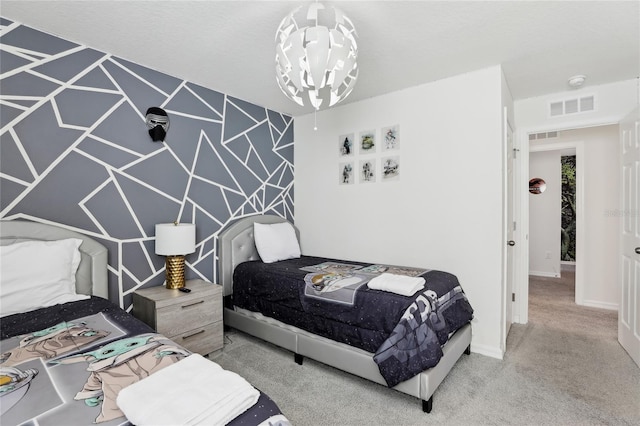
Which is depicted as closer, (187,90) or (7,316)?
(7,316)

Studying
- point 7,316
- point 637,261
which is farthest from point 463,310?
point 7,316

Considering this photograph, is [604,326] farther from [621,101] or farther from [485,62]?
[485,62]

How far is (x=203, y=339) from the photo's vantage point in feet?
8.58

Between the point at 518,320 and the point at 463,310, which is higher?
the point at 463,310

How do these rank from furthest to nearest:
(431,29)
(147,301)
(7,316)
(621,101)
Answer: (621,101)
(147,301)
(431,29)
(7,316)

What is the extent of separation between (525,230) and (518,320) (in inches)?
40.1

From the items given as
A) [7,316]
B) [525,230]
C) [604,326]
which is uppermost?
[525,230]

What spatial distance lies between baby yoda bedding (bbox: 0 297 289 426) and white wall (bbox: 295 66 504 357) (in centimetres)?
239

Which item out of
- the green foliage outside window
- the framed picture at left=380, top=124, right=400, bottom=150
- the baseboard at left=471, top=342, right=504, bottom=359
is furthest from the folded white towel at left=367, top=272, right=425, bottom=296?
the green foliage outside window

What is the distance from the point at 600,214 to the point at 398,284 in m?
3.56

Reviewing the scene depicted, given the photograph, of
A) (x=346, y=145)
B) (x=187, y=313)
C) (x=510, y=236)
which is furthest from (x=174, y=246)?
(x=510, y=236)

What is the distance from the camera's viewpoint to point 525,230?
355 centimetres

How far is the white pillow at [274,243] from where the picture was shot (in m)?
3.33

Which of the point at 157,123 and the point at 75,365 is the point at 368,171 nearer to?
the point at 157,123
